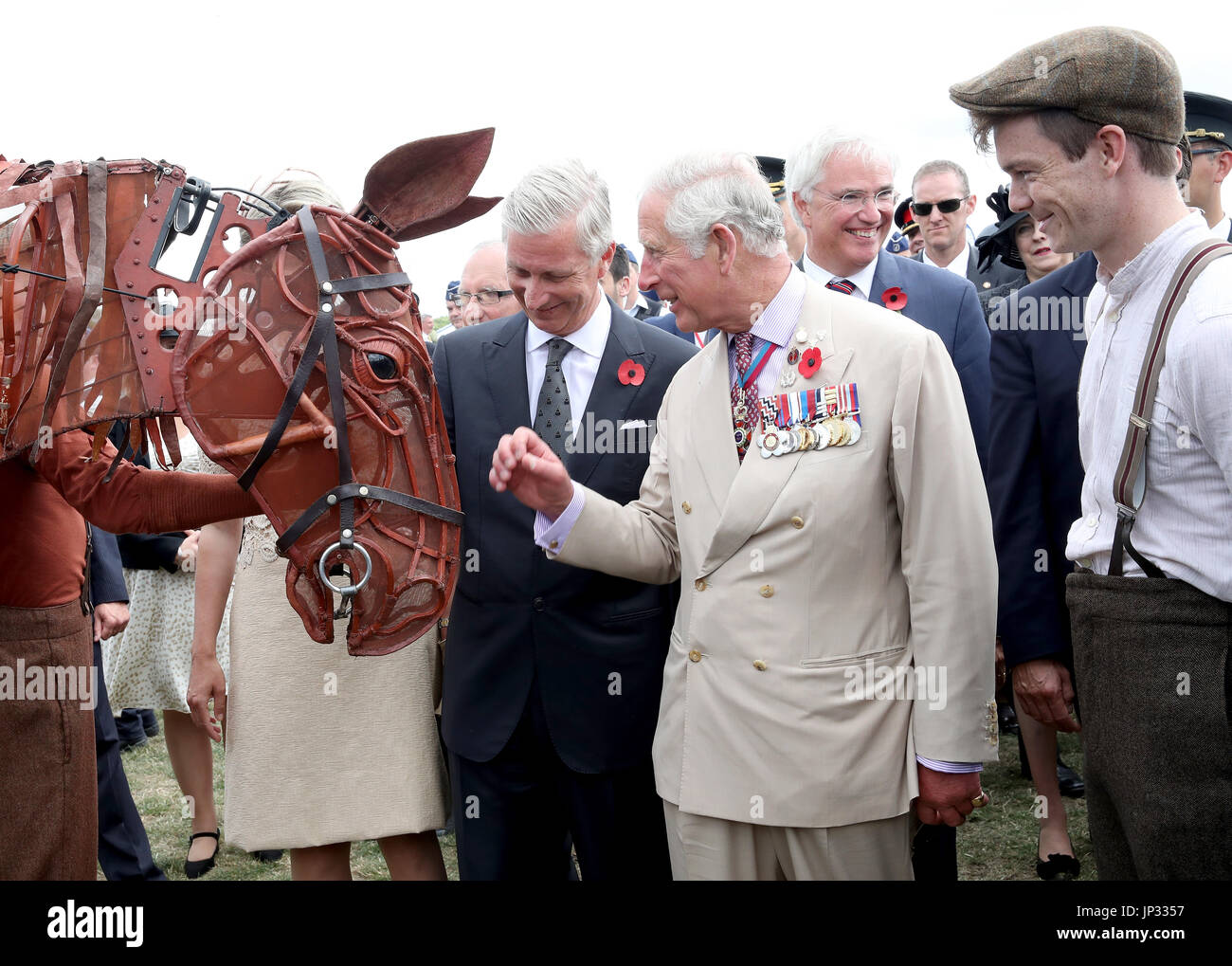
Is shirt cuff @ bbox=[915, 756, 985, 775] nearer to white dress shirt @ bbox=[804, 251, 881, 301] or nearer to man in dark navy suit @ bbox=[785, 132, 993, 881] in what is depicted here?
man in dark navy suit @ bbox=[785, 132, 993, 881]

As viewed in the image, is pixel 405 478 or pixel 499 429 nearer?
pixel 405 478

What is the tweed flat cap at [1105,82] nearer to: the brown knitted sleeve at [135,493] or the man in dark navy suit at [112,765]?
the brown knitted sleeve at [135,493]

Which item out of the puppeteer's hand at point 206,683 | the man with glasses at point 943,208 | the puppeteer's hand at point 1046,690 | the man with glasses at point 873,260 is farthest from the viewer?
the man with glasses at point 943,208

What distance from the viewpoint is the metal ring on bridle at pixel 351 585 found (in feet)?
7.43

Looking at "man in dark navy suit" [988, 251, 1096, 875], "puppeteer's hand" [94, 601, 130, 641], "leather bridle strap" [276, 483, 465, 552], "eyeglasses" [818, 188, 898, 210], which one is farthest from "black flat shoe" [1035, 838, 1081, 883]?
"puppeteer's hand" [94, 601, 130, 641]

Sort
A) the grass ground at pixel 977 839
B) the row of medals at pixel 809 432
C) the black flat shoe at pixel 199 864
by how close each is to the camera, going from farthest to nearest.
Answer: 1. the black flat shoe at pixel 199 864
2. the grass ground at pixel 977 839
3. the row of medals at pixel 809 432

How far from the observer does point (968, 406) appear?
3.70 m

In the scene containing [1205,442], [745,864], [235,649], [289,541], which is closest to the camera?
[1205,442]

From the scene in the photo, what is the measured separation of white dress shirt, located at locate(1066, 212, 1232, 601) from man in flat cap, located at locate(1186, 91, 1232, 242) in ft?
6.22

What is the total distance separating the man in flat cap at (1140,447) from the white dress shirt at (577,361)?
45.7 inches

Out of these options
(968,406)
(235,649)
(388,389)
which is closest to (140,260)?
(388,389)

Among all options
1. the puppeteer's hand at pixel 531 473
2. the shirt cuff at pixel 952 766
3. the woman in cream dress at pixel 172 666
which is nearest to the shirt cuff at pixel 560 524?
the puppeteer's hand at pixel 531 473

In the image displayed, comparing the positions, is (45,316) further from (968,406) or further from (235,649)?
(968,406)

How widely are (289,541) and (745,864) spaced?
1209 mm
